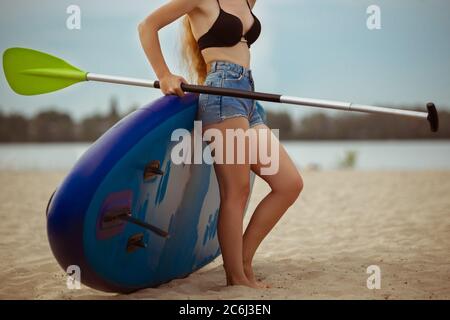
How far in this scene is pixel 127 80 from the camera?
8.50 ft

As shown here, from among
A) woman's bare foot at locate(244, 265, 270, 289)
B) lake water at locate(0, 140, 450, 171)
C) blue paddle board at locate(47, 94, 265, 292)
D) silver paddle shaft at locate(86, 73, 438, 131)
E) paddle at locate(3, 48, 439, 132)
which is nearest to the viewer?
blue paddle board at locate(47, 94, 265, 292)

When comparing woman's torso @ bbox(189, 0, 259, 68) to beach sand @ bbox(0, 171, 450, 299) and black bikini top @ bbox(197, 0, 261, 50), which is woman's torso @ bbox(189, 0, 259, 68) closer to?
black bikini top @ bbox(197, 0, 261, 50)

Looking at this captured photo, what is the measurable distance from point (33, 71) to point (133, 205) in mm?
954

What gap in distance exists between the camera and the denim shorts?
7.88ft

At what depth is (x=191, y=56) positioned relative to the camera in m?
2.69

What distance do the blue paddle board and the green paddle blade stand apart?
66 cm

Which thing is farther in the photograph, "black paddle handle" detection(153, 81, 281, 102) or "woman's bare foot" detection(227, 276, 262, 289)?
"woman's bare foot" detection(227, 276, 262, 289)

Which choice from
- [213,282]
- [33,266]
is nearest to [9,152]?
[33,266]

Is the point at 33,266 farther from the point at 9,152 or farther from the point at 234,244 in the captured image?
the point at 9,152

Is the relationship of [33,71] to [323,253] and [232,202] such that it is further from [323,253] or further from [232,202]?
[323,253]

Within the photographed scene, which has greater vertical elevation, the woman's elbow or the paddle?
the woman's elbow

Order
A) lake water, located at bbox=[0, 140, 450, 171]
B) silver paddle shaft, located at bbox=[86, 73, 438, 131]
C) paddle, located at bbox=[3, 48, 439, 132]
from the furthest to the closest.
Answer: lake water, located at bbox=[0, 140, 450, 171] → paddle, located at bbox=[3, 48, 439, 132] → silver paddle shaft, located at bbox=[86, 73, 438, 131]

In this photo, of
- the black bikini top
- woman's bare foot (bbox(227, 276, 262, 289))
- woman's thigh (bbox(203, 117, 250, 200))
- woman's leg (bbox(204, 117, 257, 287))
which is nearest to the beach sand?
woman's bare foot (bbox(227, 276, 262, 289))
